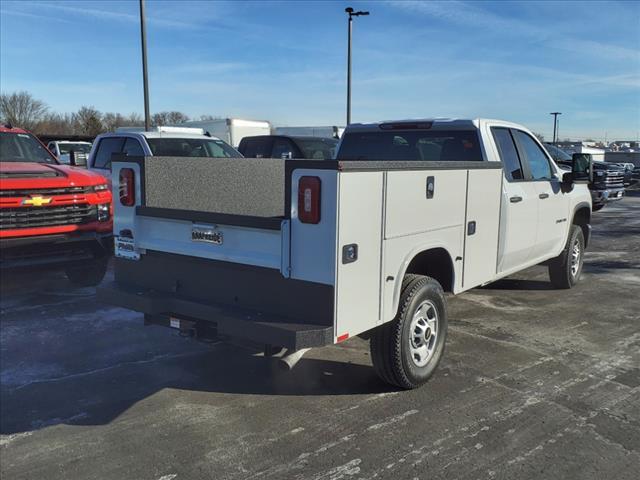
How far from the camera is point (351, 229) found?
3680 mm

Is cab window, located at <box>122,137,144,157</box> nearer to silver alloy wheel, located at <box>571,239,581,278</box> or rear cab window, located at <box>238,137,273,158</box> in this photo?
rear cab window, located at <box>238,137,273,158</box>

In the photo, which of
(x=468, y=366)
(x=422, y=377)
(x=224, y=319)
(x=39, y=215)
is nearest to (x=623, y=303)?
(x=468, y=366)

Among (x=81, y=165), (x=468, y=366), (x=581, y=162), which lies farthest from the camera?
(x=81, y=165)

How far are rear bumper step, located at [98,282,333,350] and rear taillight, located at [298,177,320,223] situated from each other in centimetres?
66

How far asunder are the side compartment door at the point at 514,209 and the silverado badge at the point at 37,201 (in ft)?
17.3

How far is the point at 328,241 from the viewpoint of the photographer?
359 cm

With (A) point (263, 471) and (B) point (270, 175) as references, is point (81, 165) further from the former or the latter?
(A) point (263, 471)

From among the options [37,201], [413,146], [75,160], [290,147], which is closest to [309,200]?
[413,146]

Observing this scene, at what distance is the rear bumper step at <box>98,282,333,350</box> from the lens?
11.8 feet

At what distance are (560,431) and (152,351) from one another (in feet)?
11.5

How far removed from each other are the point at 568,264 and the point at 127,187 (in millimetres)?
5715

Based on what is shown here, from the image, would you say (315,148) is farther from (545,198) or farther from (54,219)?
(545,198)

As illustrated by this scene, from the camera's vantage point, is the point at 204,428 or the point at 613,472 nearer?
the point at 613,472

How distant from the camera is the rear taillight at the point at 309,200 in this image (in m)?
3.59
